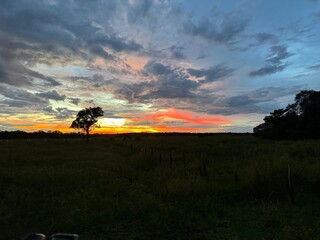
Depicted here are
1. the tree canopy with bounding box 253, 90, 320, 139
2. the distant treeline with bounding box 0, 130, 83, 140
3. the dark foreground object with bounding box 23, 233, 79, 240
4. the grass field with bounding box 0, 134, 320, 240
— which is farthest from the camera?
the distant treeline with bounding box 0, 130, 83, 140

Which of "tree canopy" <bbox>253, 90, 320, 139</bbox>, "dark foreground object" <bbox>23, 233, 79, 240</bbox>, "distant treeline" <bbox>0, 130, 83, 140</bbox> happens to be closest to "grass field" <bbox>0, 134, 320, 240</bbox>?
"dark foreground object" <bbox>23, 233, 79, 240</bbox>

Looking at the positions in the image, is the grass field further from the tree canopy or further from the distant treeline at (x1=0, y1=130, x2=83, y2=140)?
the distant treeline at (x1=0, y1=130, x2=83, y2=140)

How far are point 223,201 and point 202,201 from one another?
3.14 ft

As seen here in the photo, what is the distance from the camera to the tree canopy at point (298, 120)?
2205 inches

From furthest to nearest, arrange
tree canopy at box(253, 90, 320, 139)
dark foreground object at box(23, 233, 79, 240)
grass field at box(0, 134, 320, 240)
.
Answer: tree canopy at box(253, 90, 320, 139)
grass field at box(0, 134, 320, 240)
dark foreground object at box(23, 233, 79, 240)

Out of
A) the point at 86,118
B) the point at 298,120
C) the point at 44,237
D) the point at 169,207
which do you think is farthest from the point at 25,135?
the point at 44,237

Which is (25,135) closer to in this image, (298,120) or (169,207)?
(298,120)

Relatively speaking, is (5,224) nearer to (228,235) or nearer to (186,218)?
(186,218)

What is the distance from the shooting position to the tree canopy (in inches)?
2205

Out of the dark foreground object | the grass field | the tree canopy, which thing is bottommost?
the grass field

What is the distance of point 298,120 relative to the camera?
198 ft

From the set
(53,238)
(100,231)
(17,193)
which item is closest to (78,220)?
(100,231)

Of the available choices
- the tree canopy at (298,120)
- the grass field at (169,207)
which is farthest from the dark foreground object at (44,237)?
the tree canopy at (298,120)

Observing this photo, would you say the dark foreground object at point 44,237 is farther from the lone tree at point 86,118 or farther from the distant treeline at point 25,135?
the distant treeline at point 25,135
